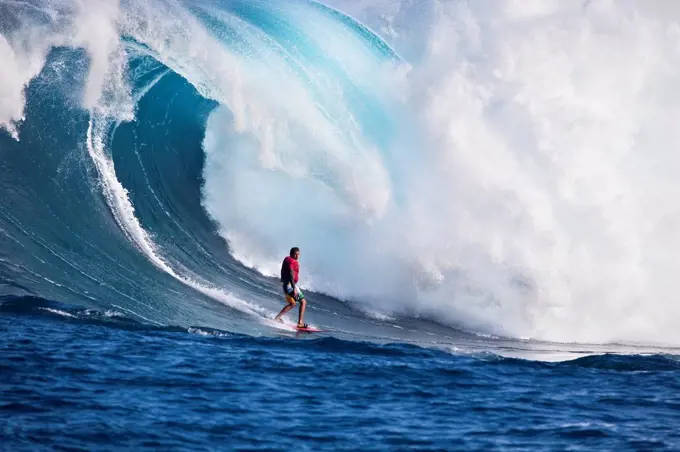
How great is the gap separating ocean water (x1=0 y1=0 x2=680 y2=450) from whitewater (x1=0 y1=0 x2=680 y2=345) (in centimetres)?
5

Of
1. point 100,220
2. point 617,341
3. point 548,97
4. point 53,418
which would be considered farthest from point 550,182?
point 53,418

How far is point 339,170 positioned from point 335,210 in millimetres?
806

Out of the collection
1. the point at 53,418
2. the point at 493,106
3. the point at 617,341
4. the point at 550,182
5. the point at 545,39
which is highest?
the point at 545,39

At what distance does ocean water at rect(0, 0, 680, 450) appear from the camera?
934cm

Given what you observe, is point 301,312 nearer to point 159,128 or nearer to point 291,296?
point 291,296

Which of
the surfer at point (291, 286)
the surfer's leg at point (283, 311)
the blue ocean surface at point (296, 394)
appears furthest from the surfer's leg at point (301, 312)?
the blue ocean surface at point (296, 394)

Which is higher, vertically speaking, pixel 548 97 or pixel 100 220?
pixel 548 97

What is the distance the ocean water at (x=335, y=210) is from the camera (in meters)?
9.34

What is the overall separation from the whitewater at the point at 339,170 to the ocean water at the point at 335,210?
0.05m

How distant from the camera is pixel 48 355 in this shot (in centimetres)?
847

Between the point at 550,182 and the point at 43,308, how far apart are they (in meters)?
9.46

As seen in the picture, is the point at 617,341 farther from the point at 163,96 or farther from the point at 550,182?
the point at 163,96

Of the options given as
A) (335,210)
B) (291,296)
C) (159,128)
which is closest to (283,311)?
(291,296)

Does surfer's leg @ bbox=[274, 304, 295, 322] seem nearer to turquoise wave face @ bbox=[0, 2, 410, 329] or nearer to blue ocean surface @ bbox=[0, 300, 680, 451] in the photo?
turquoise wave face @ bbox=[0, 2, 410, 329]
